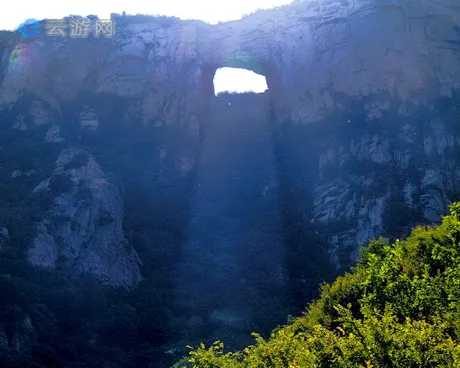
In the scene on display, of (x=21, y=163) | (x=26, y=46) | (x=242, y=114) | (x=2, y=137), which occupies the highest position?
(x=26, y=46)

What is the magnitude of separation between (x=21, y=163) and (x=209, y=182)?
61.2 ft

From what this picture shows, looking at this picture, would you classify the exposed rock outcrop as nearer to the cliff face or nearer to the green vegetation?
the cliff face

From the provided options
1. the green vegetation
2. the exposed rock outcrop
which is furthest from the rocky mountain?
the green vegetation

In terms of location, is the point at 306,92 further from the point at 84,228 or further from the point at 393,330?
the point at 393,330

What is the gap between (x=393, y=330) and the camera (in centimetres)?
1097

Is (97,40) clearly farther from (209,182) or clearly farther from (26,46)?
(209,182)

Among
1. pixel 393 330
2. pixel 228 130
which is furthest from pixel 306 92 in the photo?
pixel 393 330

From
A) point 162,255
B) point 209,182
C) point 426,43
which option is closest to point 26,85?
point 209,182

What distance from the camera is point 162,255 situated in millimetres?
41812

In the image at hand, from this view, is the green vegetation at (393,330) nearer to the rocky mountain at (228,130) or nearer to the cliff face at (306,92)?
the rocky mountain at (228,130)

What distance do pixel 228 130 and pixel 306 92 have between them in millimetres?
9929

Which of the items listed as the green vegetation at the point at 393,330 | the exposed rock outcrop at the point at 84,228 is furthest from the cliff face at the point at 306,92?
the green vegetation at the point at 393,330

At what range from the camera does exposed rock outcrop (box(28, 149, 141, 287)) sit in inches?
1422

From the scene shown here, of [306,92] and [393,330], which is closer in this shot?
[393,330]
